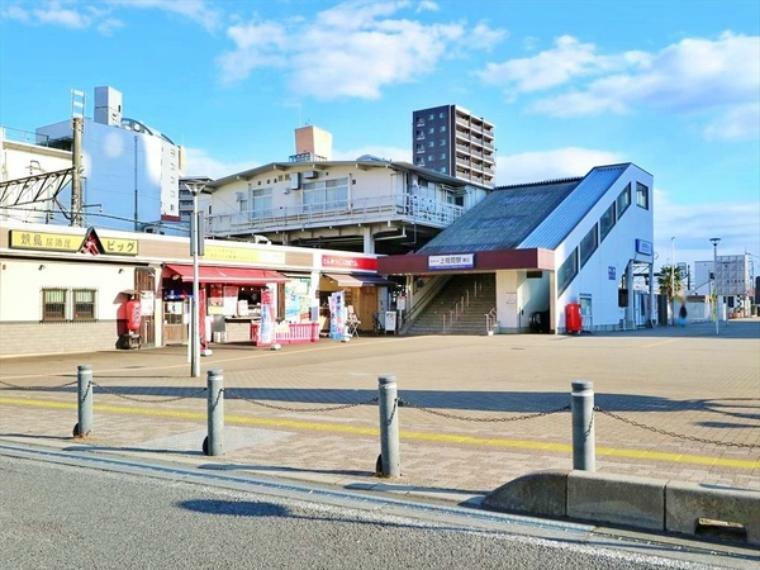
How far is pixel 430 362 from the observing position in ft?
63.6

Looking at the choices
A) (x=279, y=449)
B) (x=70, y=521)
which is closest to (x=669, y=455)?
(x=279, y=449)

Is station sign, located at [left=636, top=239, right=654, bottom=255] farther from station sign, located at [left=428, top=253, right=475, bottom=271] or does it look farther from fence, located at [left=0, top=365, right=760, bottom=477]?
fence, located at [left=0, top=365, right=760, bottom=477]

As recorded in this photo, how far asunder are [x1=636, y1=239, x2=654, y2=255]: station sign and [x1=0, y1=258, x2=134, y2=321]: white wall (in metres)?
33.0

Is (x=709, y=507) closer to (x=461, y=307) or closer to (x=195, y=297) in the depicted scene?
(x=195, y=297)

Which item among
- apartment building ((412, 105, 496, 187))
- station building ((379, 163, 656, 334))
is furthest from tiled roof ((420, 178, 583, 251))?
apartment building ((412, 105, 496, 187))

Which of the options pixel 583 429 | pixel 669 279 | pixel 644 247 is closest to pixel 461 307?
pixel 644 247

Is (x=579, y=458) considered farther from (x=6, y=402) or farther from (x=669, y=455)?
(x=6, y=402)

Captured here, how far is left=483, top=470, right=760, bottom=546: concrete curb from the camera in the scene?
5.05 metres

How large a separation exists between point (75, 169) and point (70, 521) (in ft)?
74.4

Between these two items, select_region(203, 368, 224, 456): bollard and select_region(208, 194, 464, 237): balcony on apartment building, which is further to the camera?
select_region(208, 194, 464, 237): balcony on apartment building

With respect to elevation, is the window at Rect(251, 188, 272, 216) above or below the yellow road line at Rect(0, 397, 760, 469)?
above

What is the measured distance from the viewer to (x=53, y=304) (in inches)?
910

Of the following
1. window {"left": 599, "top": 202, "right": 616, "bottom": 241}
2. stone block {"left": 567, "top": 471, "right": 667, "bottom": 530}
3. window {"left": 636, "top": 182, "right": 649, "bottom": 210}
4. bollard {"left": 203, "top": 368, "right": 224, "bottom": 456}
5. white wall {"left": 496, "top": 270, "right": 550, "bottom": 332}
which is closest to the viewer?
stone block {"left": 567, "top": 471, "right": 667, "bottom": 530}

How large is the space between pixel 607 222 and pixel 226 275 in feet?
78.0
